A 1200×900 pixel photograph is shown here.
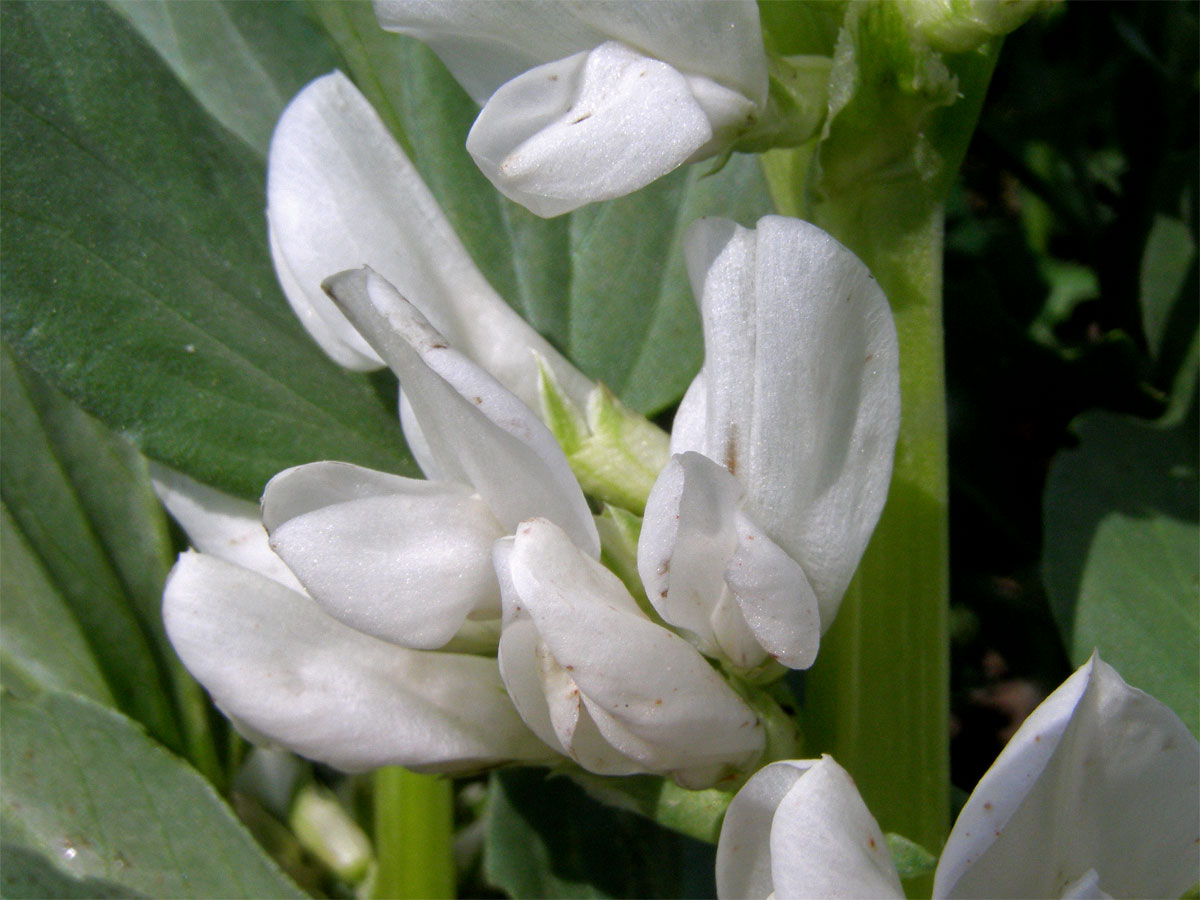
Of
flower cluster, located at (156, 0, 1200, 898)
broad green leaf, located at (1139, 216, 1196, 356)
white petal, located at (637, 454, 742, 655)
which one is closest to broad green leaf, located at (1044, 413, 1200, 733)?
broad green leaf, located at (1139, 216, 1196, 356)

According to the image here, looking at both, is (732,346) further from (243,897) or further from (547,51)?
(243,897)

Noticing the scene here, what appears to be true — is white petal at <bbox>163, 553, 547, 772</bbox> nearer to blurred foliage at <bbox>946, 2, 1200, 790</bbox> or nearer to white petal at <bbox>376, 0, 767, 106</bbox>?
white petal at <bbox>376, 0, 767, 106</bbox>

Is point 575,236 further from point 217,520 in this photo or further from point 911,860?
point 911,860

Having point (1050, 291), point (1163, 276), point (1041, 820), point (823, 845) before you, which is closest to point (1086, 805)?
point (1041, 820)

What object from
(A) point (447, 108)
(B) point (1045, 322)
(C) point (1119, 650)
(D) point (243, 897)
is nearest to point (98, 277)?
(A) point (447, 108)

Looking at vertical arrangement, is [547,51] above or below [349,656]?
above

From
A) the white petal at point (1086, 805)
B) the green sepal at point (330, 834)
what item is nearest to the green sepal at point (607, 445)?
the white petal at point (1086, 805)
